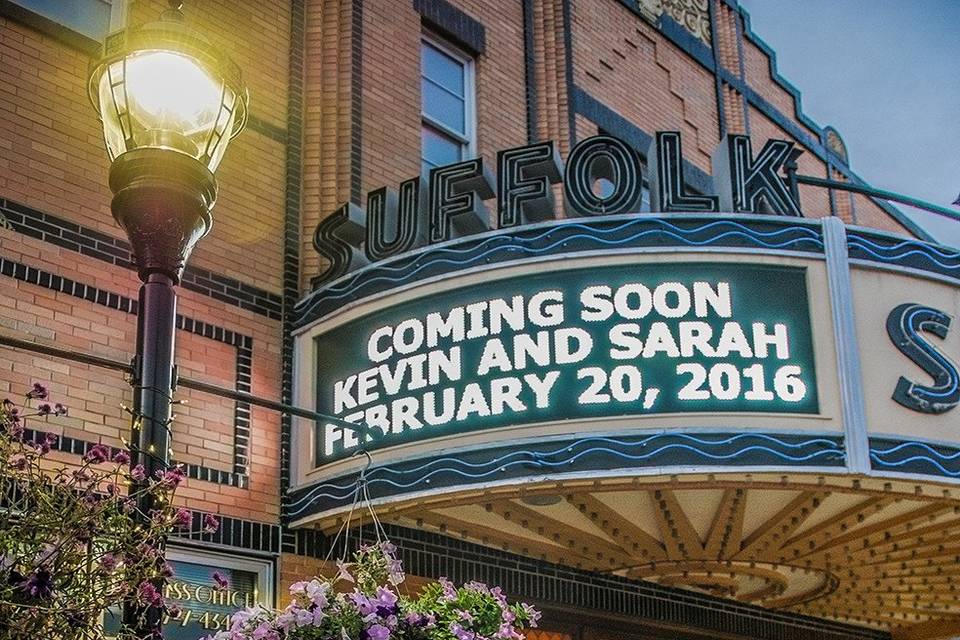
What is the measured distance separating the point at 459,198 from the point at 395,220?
23.7 inches

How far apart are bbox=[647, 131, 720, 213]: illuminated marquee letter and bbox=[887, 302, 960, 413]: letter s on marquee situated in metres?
1.62

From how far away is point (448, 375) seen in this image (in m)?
9.56

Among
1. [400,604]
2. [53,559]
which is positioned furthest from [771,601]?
[53,559]

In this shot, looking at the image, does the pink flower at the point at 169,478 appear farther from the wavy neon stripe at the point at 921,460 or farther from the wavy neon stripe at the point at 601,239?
the wavy neon stripe at the point at 921,460

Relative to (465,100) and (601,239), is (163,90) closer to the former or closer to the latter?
(601,239)

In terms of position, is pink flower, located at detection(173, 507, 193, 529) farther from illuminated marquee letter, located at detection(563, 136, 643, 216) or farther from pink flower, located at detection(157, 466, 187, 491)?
illuminated marquee letter, located at detection(563, 136, 643, 216)

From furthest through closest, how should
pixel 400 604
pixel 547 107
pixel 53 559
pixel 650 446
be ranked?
pixel 547 107 → pixel 650 446 → pixel 400 604 → pixel 53 559

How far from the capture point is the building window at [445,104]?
13.1 meters

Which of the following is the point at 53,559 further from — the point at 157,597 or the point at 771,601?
the point at 771,601

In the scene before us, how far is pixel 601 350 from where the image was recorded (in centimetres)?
925

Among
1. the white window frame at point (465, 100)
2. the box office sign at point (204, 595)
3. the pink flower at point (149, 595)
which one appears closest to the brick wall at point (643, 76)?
the white window frame at point (465, 100)

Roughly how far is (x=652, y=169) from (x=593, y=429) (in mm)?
2358

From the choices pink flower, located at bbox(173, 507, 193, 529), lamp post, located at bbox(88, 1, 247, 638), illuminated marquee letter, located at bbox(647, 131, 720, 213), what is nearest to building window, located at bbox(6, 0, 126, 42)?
illuminated marquee letter, located at bbox(647, 131, 720, 213)

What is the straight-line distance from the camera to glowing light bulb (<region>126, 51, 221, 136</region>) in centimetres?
532
